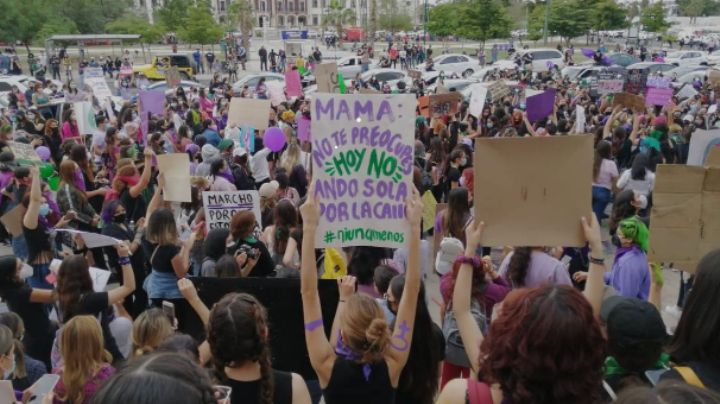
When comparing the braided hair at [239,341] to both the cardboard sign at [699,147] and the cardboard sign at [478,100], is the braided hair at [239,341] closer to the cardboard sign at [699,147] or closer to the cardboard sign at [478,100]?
the cardboard sign at [699,147]

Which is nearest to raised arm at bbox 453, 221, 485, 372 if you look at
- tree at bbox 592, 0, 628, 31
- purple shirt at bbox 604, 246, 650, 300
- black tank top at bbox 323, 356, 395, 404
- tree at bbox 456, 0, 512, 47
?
black tank top at bbox 323, 356, 395, 404

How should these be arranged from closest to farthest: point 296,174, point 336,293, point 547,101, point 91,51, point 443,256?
1. point 336,293
2. point 443,256
3. point 296,174
4. point 547,101
5. point 91,51

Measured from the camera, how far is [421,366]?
11.2 ft

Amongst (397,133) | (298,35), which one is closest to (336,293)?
(397,133)

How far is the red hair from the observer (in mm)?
2090

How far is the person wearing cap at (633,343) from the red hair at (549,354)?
58cm

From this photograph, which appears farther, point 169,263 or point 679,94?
point 679,94

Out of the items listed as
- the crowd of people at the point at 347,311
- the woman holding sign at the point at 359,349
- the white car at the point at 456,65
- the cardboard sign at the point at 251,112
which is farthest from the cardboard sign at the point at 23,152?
the white car at the point at 456,65

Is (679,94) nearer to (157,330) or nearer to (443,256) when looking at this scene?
(443,256)

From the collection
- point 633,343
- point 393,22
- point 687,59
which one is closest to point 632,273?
point 633,343

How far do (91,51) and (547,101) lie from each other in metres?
53.4

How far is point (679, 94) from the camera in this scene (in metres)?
18.2

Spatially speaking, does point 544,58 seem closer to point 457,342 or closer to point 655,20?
point 655,20

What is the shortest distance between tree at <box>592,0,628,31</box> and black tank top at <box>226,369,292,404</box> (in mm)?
56810
